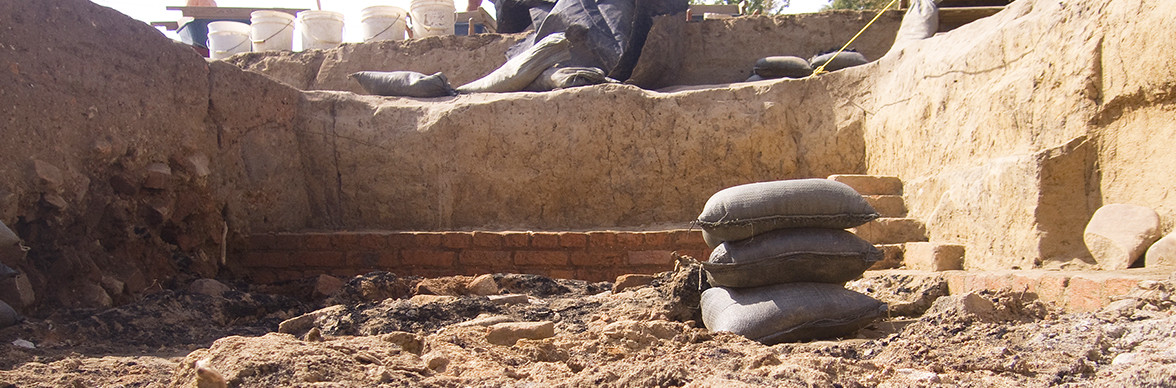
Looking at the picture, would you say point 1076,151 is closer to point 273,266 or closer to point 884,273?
point 884,273

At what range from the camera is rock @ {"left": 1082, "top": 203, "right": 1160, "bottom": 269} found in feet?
11.0

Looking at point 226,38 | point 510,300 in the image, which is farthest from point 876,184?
point 226,38

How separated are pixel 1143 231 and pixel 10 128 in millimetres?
4821

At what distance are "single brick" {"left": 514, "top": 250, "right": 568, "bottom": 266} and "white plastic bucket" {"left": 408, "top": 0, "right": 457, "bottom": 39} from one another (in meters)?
4.64

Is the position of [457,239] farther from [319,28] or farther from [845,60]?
[319,28]

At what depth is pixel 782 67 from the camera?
723 cm

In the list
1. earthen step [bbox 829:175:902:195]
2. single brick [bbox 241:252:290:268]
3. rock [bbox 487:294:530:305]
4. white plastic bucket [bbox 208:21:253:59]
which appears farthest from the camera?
white plastic bucket [bbox 208:21:253:59]

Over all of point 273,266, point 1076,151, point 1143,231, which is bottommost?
point 273,266

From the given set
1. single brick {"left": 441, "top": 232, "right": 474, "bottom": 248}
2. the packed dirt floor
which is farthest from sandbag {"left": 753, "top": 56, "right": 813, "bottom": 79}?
the packed dirt floor

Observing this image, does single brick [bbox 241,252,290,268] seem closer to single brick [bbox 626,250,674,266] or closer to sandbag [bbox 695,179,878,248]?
single brick [bbox 626,250,674,266]

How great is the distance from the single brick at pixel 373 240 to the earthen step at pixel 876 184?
2.68 m

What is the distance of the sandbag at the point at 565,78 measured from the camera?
6.61 metres

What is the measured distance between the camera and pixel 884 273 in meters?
4.18

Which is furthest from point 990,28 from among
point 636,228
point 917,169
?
point 636,228
